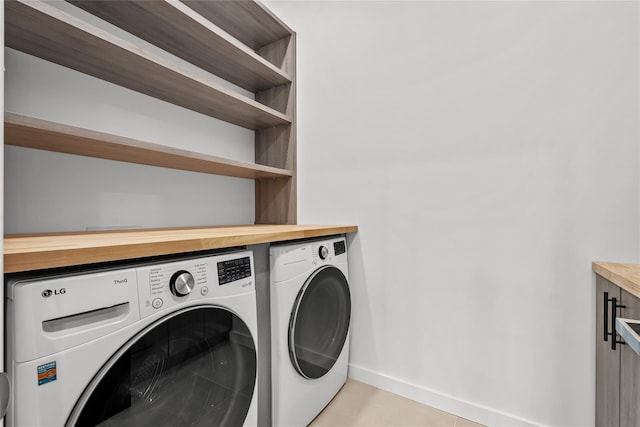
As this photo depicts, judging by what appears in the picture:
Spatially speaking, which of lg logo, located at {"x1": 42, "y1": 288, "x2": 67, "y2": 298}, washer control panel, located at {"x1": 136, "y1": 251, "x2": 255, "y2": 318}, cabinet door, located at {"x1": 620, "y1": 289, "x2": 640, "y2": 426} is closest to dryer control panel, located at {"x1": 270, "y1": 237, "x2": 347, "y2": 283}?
washer control panel, located at {"x1": 136, "y1": 251, "x2": 255, "y2": 318}

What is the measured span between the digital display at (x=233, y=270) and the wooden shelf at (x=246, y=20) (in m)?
1.41

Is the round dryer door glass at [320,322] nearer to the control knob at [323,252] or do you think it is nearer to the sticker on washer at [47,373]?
the control knob at [323,252]

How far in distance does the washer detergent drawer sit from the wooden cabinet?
1.20 metres

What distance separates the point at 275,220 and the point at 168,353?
1213mm

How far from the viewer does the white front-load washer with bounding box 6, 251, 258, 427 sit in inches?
22.0

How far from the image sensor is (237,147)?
1905 millimetres

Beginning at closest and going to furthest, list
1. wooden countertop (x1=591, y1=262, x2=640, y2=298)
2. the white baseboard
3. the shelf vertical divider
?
→ wooden countertop (x1=591, y1=262, x2=640, y2=298) < the white baseboard < the shelf vertical divider

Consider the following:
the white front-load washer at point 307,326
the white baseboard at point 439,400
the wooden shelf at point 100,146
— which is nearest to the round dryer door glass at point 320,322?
the white front-load washer at point 307,326

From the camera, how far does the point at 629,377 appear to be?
76 cm

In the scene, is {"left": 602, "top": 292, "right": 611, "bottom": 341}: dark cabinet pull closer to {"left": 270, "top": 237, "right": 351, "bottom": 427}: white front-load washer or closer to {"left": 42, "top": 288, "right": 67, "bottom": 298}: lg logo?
{"left": 270, "top": 237, "right": 351, "bottom": 427}: white front-load washer

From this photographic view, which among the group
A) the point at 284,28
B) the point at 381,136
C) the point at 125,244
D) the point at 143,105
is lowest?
the point at 125,244

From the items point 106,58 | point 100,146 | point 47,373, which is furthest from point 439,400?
point 106,58

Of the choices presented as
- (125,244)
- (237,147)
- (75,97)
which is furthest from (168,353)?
(237,147)

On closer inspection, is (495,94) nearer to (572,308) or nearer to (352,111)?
(352,111)
